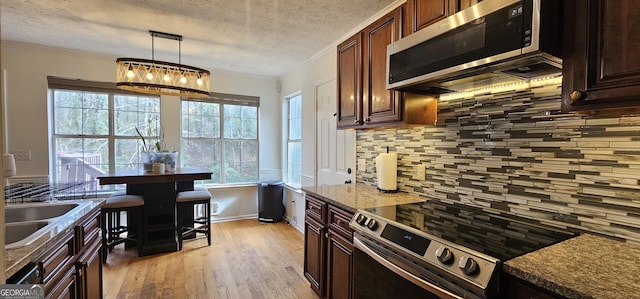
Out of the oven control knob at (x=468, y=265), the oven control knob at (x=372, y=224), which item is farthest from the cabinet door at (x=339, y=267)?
the oven control knob at (x=468, y=265)

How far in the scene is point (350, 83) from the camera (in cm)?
247

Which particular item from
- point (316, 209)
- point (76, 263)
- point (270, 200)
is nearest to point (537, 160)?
point (316, 209)

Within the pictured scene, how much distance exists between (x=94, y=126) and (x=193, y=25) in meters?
2.37

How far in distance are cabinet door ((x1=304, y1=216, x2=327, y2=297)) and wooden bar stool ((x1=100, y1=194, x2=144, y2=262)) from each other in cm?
200

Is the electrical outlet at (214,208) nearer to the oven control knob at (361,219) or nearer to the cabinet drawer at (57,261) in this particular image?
the cabinet drawer at (57,261)

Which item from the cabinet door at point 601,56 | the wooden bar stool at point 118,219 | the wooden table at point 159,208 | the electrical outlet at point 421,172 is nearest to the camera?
the cabinet door at point 601,56

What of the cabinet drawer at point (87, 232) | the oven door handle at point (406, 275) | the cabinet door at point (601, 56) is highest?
the cabinet door at point (601, 56)

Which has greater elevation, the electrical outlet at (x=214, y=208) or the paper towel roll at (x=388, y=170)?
the paper towel roll at (x=388, y=170)

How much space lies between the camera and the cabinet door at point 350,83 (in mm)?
2352

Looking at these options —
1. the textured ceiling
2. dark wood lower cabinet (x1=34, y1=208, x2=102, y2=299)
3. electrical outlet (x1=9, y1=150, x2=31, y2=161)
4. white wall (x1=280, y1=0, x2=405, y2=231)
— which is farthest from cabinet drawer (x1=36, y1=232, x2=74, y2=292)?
electrical outlet (x1=9, y1=150, x2=31, y2=161)

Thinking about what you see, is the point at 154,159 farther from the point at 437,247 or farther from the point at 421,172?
the point at 437,247

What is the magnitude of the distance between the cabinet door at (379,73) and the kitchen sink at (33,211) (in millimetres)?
2144

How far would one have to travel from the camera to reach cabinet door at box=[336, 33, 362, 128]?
2352 mm

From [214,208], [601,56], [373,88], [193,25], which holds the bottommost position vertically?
[214,208]
